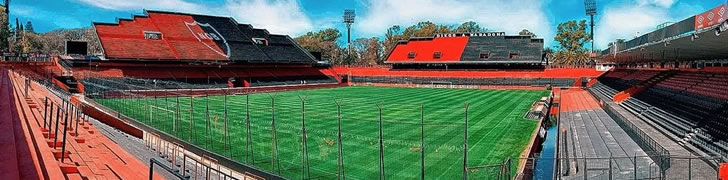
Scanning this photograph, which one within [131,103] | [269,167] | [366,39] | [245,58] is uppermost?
[366,39]

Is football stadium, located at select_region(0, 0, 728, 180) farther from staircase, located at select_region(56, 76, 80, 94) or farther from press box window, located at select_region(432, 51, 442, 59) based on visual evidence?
press box window, located at select_region(432, 51, 442, 59)

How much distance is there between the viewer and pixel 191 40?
1661 inches

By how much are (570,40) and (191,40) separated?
58196mm

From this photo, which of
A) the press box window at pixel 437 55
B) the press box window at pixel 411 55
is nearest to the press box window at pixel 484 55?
the press box window at pixel 437 55

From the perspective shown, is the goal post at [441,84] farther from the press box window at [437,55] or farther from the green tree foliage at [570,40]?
the green tree foliage at [570,40]

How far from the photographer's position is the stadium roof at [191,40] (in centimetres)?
3744

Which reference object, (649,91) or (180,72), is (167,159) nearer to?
(649,91)

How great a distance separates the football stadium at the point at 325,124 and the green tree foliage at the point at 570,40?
28.3 metres

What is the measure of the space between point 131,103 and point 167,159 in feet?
25.4

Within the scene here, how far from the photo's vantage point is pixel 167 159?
429 inches

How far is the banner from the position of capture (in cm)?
846

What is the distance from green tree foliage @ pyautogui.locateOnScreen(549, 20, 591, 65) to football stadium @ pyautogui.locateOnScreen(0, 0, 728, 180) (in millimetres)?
28297

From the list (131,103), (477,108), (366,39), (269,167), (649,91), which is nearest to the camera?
(269,167)

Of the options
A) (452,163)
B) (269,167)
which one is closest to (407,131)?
(452,163)
